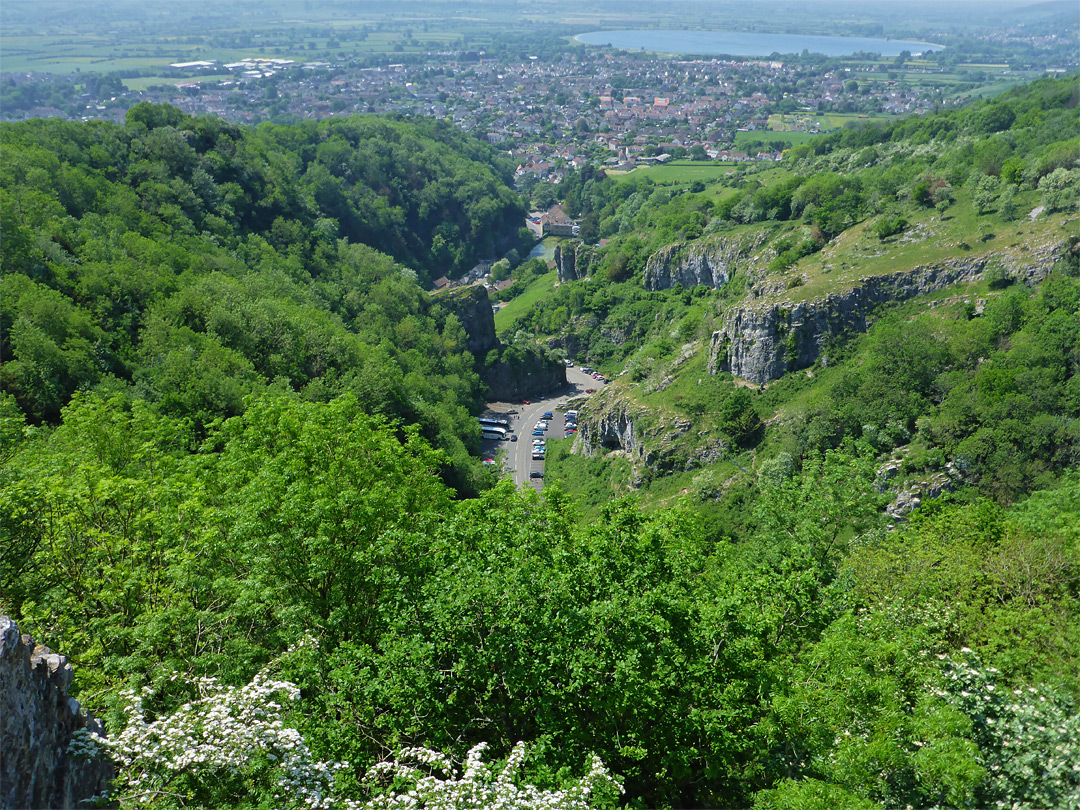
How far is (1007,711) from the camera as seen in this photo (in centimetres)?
1376

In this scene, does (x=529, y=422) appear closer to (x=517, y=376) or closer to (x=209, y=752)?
(x=517, y=376)

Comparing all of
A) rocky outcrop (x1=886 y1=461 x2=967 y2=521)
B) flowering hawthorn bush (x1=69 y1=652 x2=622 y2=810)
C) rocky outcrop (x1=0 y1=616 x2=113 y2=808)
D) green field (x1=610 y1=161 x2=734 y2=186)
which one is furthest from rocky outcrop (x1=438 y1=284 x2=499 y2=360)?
rocky outcrop (x1=0 y1=616 x2=113 y2=808)

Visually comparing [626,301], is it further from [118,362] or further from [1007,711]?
[1007,711]

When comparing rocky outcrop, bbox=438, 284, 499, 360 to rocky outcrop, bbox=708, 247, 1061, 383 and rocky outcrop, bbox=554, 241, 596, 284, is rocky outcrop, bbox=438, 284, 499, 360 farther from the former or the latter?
rocky outcrop, bbox=708, 247, 1061, 383

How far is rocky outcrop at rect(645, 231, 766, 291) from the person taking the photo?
265ft

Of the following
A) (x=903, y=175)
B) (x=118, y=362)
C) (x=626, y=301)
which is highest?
(x=903, y=175)

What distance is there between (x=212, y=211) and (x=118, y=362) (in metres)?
47.8

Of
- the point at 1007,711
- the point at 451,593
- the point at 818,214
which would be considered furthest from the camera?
the point at 818,214

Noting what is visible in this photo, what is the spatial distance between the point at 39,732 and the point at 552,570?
10.1 metres

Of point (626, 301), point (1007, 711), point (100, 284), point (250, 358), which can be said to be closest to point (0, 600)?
point (1007, 711)

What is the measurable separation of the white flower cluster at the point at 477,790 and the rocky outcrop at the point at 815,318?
2045 inches

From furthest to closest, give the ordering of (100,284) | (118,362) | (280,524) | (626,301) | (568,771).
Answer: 1. (626,301)
2. (100,284)
3. (118,362)
4. (280,524)
5. (568,771)

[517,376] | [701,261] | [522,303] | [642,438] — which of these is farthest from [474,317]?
[642,438]

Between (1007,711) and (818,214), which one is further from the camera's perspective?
(818,214)
